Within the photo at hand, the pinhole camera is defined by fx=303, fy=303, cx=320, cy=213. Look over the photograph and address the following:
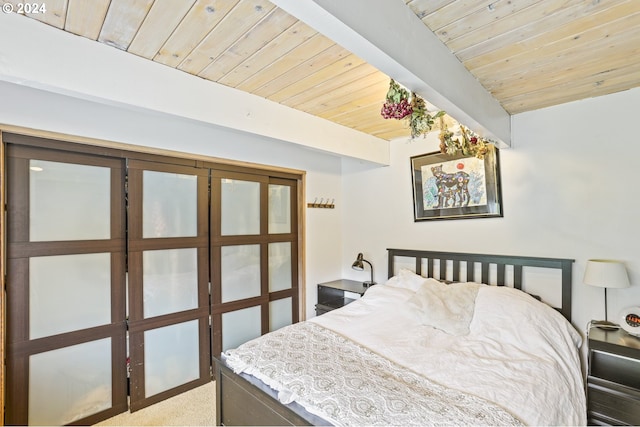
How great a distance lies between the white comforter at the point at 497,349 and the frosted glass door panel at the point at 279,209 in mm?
1295

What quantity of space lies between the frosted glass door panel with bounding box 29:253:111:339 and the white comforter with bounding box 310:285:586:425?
1.77 m

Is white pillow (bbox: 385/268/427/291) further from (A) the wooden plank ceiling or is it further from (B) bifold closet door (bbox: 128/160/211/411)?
(B) bifold closet door (bbox: 128/160/211/411)

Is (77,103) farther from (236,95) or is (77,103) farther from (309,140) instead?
(309,140)

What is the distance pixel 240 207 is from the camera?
3232mm

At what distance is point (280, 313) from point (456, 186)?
2422 millimetres

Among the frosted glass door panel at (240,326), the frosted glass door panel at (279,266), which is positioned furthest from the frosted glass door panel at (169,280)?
the frosted glass door panel at (279,266)

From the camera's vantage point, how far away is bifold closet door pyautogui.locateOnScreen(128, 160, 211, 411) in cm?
253

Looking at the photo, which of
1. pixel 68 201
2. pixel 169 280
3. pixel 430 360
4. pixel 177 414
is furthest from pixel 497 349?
pixel 68 201

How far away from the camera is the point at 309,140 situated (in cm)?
274

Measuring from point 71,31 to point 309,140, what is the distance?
170 cm

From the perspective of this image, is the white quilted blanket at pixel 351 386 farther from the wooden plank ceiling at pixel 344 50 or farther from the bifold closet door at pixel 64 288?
the wooden plank ceiling at pixel 344 50

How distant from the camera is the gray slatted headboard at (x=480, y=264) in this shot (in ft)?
7.93

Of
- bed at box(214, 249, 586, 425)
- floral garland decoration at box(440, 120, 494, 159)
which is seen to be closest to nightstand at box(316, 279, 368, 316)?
bed at box(214, 249, 586, 425)

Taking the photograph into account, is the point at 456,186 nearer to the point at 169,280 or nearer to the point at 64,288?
the point at 169,280
